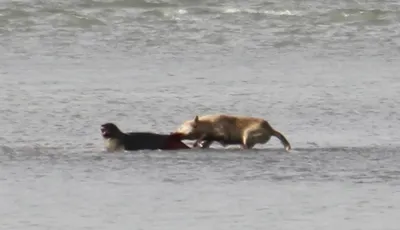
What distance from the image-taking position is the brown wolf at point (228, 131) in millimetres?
9742

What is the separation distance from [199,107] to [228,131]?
5.31ft

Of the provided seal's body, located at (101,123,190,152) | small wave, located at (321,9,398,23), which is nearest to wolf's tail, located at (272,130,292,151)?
seal's body, located at (101,123,190,152)

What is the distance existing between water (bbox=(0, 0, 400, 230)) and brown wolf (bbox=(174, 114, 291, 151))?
0.37ft

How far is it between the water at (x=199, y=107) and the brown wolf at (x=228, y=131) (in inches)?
4.4

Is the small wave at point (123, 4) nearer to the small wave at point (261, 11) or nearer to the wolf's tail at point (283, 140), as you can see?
the small wave at point (261, 11)

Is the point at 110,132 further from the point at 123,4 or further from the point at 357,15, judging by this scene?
the point at 123,4

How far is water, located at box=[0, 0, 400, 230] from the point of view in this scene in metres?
7.47

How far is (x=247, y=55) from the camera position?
14688 millimetres

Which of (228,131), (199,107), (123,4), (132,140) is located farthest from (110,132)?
(123,4)

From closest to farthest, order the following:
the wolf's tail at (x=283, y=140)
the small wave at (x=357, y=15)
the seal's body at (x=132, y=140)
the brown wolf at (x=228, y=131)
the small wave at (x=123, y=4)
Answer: the seal's body at (x=132, y=140)
the wolf's tail at (x=283, y=140)
the brown wolf at (x=228, y=131)
the small wave at (x=357, y=15)
the small wave at (x=123, y=4)

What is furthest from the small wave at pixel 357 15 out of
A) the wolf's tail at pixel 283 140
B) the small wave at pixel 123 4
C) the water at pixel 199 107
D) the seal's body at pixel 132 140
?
the seal's body at pixel 132 140

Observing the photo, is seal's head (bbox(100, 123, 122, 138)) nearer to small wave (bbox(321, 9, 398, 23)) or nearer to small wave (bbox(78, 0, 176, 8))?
small wave (bbox(321, 9, 398, 23))

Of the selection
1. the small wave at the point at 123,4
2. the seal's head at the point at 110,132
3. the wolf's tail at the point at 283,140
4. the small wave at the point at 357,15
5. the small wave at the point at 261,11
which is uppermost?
the small wave at the point at 123,4

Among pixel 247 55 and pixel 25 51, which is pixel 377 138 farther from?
pixel 25 51
